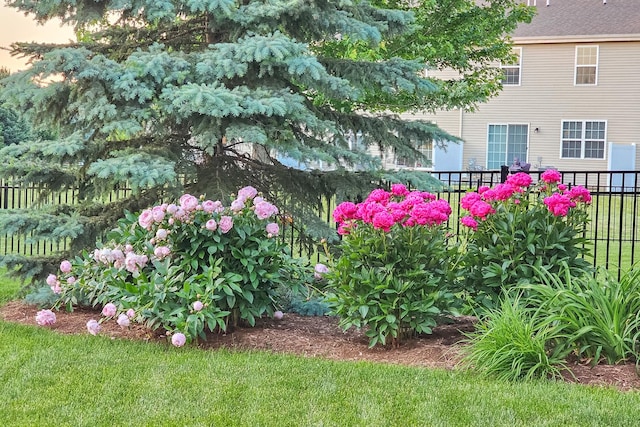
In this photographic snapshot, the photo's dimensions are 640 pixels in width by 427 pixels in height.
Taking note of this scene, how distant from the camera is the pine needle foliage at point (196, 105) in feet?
16.8

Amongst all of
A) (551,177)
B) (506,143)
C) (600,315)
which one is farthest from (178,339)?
(506,143)

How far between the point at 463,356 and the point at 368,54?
7.39 m

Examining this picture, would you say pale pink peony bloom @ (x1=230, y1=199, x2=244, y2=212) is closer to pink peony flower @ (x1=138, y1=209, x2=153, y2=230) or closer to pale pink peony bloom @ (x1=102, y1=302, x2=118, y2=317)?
pink peony flower @ (x1=138, y1=209, x2=153, y2=230)

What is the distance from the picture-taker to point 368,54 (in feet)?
35.6

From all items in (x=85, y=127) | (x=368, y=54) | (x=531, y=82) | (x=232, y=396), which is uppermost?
(x=531, y=82)

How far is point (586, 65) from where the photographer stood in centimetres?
2242

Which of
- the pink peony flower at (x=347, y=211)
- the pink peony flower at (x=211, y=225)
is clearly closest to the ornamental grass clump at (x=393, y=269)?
the pink peony flower at (x=347, y=211)

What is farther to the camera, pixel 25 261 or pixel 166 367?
pixel 25 261

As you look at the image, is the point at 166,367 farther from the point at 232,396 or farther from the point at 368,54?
the point at 368,54

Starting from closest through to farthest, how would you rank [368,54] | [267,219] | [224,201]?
[267,219], [224,201], [368,54]

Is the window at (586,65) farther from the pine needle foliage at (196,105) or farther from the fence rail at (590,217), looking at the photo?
the pine needle foliage at (196,105)

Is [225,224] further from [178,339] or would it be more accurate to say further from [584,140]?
[584,140]

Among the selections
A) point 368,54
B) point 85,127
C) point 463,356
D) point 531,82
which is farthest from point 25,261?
point 531,82

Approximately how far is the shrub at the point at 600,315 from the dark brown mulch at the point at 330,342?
4.7 inches
